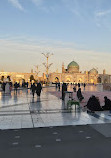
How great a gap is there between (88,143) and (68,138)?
72cm

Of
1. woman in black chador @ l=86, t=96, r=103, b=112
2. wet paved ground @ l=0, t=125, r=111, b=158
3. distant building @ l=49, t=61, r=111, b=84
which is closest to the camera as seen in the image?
wet paved ground @ l=0, t=125, r=111, b=158

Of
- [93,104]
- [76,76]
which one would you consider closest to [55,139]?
[93,104]

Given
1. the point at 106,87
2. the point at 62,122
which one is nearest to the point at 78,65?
the point at 106,87

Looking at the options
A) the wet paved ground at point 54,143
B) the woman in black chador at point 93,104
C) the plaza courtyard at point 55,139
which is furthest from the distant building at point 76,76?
the wet paved ground at point 54,143

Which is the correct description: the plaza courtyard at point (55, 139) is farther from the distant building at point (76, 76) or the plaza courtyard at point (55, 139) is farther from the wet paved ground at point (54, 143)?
the distant building at point (76, 76)

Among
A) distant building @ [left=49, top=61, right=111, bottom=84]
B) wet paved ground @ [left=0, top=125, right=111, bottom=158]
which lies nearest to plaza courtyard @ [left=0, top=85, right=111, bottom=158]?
wet paved ground @ [left=0, top=125, right=111, bottom=158]

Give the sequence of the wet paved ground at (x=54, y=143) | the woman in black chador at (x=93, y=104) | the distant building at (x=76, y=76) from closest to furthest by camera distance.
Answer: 1. the wet paved ground at (x=54, y=143)
2. the woman in black chador at (x=93, y=104)
3. the distant building at (x=76, y=76)

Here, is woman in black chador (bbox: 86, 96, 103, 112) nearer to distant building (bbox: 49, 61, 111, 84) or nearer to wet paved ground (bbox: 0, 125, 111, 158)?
wet paved ground (bbox: 0, 125, 111, 158)

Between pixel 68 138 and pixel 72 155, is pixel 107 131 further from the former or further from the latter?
pixel 72 155

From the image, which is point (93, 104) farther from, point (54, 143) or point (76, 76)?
point (76, 76)

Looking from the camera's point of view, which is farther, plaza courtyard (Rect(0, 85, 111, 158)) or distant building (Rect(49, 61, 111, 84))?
distant building (Rect(49, 61, 111, 84))

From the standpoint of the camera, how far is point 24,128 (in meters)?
7.07

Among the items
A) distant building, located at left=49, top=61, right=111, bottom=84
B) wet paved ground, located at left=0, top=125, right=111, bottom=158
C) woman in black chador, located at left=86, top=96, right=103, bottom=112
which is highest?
distant building, located at left=49, top=61, right=111, bottom=84

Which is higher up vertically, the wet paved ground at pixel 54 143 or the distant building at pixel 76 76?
the distant building at pixel 76 76
